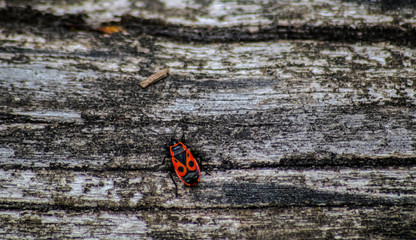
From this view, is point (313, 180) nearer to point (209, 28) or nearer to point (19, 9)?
point (209, 28)

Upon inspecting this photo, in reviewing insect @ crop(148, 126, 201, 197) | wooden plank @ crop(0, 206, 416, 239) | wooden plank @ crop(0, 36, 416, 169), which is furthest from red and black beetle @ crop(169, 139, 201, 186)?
wooden plank @ crop(0, 206, 416, 239)

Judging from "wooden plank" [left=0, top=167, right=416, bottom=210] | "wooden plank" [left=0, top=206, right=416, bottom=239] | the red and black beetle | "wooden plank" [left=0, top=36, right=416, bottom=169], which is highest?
"wooden plank" [left=0, top=36, right=416, bottom=169]

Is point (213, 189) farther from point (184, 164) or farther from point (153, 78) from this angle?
point (153, 78)

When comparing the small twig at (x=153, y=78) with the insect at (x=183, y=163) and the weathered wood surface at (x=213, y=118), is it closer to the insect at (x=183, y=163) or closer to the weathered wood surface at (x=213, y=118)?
the weathered wood surface at (x=213, y=118)

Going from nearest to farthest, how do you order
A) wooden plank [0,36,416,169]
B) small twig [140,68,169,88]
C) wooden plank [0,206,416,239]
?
1. wooden plank [0,206,416,239]
2. wooden plank [0,36,416,169]
3. small twig [140,68,169,88]

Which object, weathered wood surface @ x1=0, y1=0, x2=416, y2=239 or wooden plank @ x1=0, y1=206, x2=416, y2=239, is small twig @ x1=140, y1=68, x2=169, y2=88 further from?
wooden plank @ x1=0, y1=206, x2=416, y2=239

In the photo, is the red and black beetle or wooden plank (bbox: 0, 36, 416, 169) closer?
the red and black beetle
